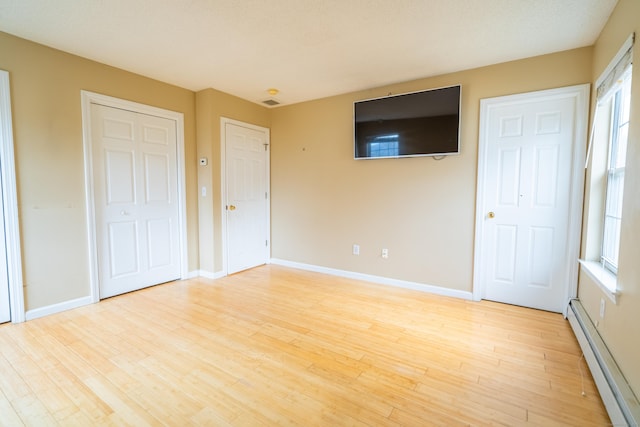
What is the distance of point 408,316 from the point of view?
111 inches

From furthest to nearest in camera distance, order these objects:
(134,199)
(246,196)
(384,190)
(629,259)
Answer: (246,196) → (384,190) → (134,199) → (629,259)

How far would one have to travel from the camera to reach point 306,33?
2.43 meters

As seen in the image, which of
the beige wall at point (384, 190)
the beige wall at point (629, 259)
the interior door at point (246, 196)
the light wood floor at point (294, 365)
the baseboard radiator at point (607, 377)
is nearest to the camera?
the baseboard radiator at point (607, 377)

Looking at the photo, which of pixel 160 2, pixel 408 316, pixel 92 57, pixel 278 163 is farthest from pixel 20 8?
pixel 408 316

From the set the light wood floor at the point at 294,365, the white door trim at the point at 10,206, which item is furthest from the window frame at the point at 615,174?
the white door trim at the point at 10,206

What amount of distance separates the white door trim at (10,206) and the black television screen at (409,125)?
11.0ft

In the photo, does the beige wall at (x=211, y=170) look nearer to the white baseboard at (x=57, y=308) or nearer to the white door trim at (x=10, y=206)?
the white baseboard at (x=57, y=308)

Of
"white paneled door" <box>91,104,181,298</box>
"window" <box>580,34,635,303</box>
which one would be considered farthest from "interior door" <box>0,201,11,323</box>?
"window" <box>580,34,635,303</box>

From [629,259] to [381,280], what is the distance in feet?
8.02

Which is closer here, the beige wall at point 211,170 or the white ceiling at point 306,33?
the white ceiling at point 306,33

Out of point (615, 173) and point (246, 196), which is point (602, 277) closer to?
point (615, 173)

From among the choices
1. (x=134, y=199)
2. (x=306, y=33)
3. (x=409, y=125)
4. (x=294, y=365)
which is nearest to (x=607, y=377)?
(x=294, y=365)

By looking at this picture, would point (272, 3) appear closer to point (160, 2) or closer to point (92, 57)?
point (160, 2)

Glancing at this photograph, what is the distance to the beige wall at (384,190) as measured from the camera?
3.06 meters
